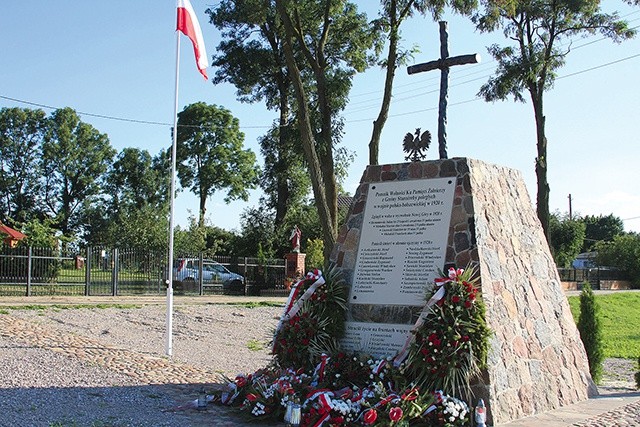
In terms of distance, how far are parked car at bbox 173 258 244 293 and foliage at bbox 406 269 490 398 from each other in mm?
20810

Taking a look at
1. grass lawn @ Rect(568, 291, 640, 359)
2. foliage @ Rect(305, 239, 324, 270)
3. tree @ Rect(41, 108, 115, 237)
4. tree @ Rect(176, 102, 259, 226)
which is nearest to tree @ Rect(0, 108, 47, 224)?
tree @ Rect(41, 108, 115, 237)

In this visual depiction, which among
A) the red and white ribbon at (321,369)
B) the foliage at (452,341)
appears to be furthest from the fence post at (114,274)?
the foliage at (452,341)

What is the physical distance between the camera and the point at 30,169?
2299 inches

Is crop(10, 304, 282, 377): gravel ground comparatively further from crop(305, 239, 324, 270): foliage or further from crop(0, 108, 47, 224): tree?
crop(0, 108, 47, 224): tree

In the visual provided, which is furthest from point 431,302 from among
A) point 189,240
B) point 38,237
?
point 189,240

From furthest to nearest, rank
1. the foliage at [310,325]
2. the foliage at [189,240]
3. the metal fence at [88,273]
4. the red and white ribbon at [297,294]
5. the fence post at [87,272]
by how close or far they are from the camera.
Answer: the foliage at [189,240] < the fence post at [87,272] < the metal fence at [88,273] < the red and white ribbon at [297,294] < the foliage at [310,325]

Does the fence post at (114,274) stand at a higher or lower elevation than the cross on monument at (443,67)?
lower

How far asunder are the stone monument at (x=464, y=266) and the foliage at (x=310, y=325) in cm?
22

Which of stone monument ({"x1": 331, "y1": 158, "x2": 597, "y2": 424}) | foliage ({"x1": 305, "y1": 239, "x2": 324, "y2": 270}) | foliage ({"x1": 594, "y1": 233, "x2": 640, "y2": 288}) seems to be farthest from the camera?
foliage ({"x1": 594, "y1": 233, "x2": 640, "y2": 288})

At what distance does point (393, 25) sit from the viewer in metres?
19.3

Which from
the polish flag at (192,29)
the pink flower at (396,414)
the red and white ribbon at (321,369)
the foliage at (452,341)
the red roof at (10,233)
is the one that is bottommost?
the pink flower at (396,414)

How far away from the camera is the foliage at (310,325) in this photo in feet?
28.0

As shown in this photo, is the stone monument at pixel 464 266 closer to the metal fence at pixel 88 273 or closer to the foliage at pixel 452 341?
the foliage at pixel 452 341

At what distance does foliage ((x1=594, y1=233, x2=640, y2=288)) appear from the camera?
4589 centimetres
